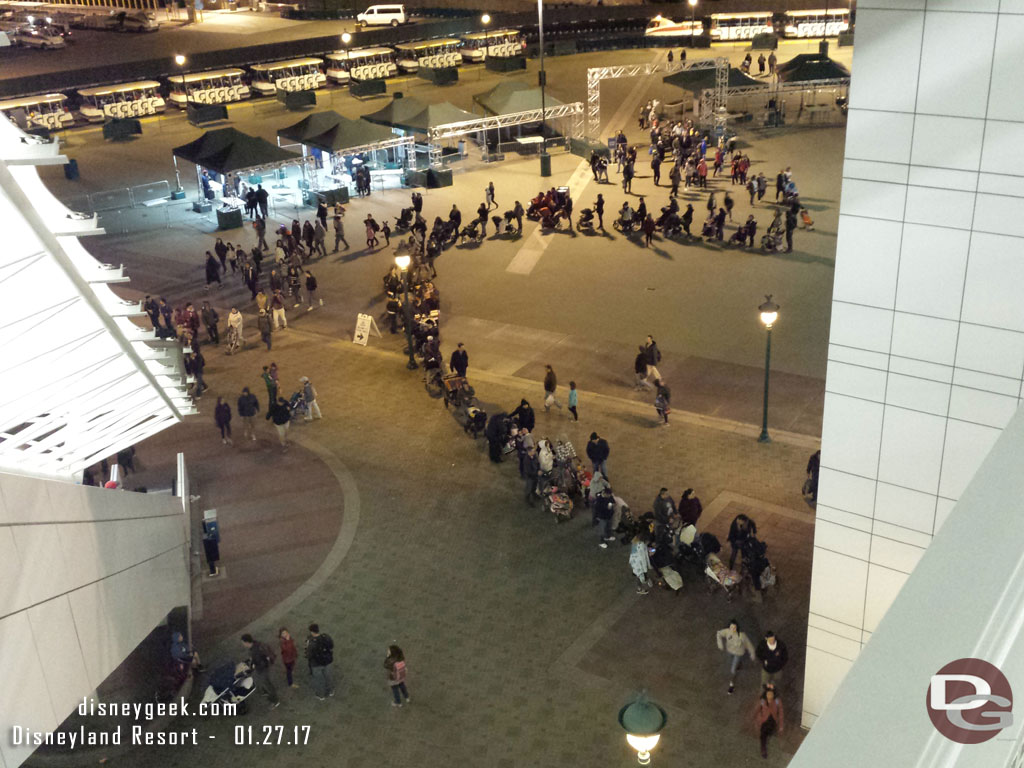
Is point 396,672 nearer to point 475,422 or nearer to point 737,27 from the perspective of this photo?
point 475,422

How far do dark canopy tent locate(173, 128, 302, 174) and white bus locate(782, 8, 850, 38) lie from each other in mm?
41308

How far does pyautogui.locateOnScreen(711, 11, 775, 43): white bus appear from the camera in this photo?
66.2 m

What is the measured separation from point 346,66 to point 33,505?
181 ft

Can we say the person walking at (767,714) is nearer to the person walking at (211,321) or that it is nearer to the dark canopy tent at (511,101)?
the person walking at (211,321)

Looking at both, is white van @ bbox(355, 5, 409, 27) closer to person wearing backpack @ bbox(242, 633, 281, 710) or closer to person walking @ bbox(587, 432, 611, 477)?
person walking @ bbox(587, 432, 611, 477)

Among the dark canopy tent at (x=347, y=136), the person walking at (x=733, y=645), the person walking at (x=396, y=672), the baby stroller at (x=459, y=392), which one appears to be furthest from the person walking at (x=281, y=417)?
the dark canopy tent at (x=347, y=136)

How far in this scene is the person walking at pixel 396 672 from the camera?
13.9 meters

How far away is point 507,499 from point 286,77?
4431 cm

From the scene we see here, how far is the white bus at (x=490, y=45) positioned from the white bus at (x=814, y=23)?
56.0 feet

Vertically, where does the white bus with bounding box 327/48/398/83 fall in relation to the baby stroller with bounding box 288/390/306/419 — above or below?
above

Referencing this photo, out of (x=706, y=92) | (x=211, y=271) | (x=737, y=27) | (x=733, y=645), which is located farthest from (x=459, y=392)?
(x=737, y=27)

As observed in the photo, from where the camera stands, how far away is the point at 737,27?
66.4 meters

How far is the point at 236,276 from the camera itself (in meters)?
32.2

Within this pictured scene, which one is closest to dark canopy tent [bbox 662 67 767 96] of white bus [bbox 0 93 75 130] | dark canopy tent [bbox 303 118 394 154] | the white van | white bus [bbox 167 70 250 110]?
dark canopy tent [bbox 303 118 394 154]
